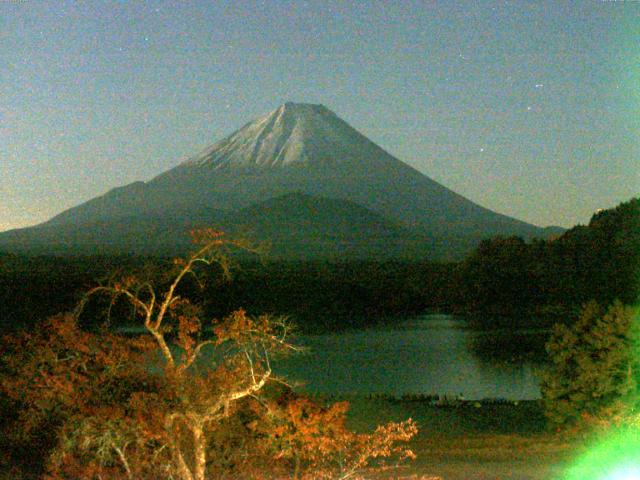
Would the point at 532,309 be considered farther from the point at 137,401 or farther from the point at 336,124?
the point at 336,124

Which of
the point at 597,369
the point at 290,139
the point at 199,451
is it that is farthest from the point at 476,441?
the point at 290,139

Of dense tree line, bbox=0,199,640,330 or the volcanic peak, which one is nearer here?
dense tree line, bbox=0,199,640,330

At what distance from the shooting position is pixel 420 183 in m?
108

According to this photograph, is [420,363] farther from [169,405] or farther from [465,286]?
[465,286]

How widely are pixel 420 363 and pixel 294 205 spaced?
255 ft

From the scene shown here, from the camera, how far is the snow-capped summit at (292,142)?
10925 centimetres

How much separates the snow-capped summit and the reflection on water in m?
79.5

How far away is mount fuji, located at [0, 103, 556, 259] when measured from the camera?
84650 mm

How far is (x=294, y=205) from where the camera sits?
9881cm

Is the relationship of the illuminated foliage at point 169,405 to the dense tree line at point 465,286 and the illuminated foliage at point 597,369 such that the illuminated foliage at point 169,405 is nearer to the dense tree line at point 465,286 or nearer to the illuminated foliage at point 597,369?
the illuminated foliage at point 597,369

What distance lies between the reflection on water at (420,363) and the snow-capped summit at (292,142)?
79.5m

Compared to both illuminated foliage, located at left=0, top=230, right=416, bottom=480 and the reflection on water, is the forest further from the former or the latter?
the reflection on water

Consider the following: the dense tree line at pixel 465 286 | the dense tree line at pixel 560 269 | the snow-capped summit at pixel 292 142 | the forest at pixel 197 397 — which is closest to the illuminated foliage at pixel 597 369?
the forest at pixel 197 397

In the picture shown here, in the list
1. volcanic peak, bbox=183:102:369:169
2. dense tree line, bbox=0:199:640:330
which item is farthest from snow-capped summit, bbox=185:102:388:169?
dense tree line, bbox=0:199:640:330
